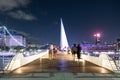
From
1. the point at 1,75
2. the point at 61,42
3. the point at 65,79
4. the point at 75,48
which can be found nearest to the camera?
the point at 65,79

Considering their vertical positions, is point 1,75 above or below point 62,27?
below

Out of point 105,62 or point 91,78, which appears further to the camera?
point 105,62

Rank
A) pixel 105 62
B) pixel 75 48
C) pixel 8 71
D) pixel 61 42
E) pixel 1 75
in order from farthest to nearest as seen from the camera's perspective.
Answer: pixel 61 42 → pixel 75 48 → pixel 105 62 → pixel 8 71 → pixel 1 75

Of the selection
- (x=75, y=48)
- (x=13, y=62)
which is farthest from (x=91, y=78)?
(x=75, y=48)

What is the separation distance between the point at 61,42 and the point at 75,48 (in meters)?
60.0

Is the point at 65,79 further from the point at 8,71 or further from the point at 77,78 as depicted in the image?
the point at 8,71

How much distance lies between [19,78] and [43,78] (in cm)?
120

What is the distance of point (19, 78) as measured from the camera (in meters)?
14.1

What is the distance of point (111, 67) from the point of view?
717 inches

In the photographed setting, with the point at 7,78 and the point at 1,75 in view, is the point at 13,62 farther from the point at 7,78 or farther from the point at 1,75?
the point at 7,78

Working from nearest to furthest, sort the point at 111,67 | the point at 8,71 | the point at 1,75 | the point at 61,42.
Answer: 1. the point at 1,75
2. the point at 8,71
3. the point at 111,67
4. the point at 61,42

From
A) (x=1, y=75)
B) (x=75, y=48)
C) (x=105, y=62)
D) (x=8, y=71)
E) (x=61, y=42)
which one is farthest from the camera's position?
(x=61, y=42)

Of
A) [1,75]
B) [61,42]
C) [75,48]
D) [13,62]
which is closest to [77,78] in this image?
[1,75]

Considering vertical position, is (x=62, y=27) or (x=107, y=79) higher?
(x=62, y=27)
